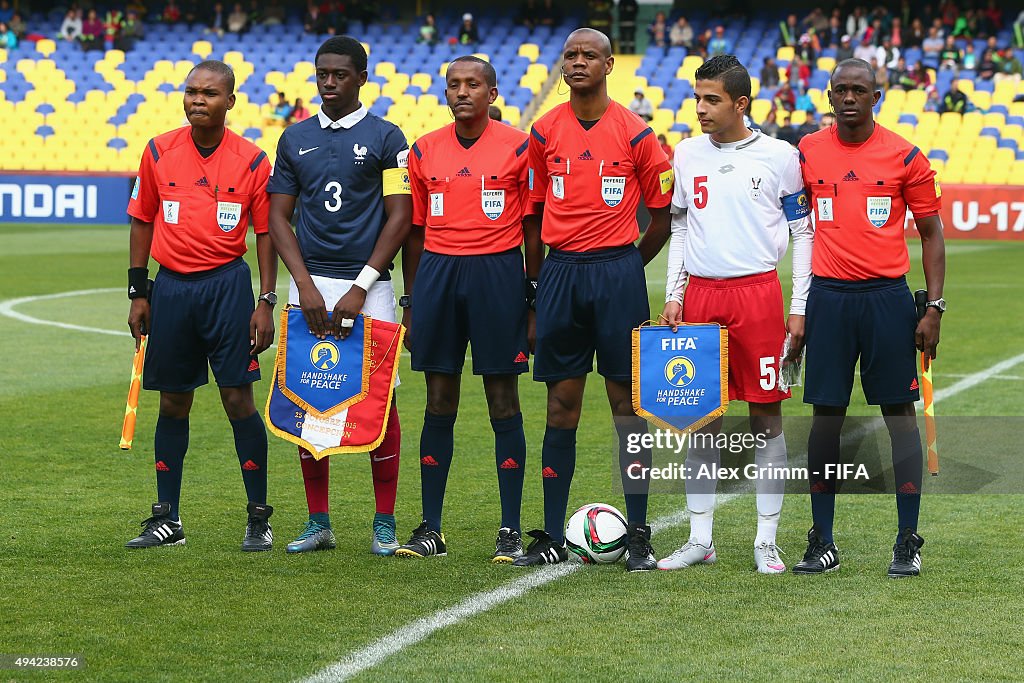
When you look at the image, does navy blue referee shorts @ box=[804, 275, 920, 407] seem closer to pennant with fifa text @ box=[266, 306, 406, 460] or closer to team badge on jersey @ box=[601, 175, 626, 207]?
team badge on jersey @ box=[601, 175, 626, 207]

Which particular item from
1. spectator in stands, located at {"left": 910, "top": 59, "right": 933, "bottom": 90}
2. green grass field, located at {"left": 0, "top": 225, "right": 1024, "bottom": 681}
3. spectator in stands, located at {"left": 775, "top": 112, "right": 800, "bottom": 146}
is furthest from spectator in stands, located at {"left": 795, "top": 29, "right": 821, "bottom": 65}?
green grass field, located at {"left": 0, "top": 225, "right": 1024, "bottom": 681}

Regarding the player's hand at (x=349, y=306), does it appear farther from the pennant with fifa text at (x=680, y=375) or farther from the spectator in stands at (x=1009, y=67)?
the spectator in stands at (x=1009, y=67)

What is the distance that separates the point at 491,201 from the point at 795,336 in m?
1.32

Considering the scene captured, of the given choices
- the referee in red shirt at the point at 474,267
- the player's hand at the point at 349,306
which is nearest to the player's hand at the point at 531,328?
the referee in red shirt at the point at 474,267

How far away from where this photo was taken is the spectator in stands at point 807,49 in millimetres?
29062

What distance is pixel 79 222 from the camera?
25.0 m

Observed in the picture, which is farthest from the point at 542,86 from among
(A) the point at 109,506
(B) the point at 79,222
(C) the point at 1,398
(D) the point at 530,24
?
(A) the point at 109,506

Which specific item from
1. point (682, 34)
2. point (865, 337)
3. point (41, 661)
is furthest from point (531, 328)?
point (682, 34)

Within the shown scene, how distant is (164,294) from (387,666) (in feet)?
7.28

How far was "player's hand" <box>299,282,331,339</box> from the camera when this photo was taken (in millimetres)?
5766

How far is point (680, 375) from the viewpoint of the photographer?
18.3ft

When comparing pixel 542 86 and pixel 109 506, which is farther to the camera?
pixel 542 86

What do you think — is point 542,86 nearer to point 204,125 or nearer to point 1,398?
point 1,398

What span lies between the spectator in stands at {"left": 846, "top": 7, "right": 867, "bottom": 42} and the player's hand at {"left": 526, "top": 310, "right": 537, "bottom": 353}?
25.3 m
